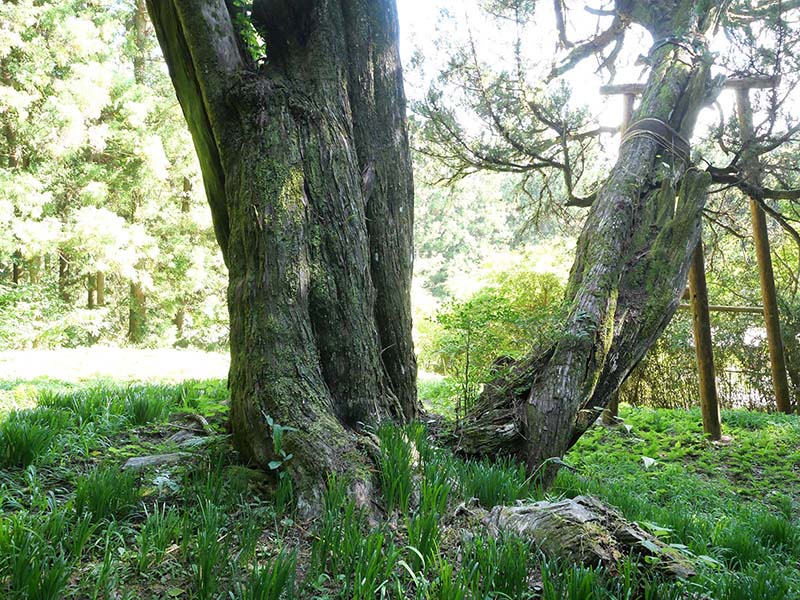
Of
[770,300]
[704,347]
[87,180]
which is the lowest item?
[704,347]

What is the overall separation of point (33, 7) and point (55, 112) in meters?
2.66

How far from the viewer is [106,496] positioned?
6.62 ft

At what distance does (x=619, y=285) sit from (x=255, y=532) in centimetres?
344

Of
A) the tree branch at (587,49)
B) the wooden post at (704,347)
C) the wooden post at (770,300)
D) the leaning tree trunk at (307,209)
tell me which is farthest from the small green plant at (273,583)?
the wooden post at (770,300)

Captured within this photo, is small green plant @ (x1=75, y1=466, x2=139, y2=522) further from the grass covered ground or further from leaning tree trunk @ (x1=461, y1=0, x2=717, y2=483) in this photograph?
leaning tree trunk @ (x1=461, y1=0, x2=717, y2=483)

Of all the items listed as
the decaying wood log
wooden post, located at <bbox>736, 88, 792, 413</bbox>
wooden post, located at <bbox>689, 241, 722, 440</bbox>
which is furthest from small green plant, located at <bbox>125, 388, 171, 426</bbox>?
wooden post, located at <bbox>736, 88, 792, 413</bbox>

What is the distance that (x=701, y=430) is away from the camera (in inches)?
306

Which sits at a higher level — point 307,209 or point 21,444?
point 307,209

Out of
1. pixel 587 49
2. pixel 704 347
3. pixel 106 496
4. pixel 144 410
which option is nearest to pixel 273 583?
pixel 106 496

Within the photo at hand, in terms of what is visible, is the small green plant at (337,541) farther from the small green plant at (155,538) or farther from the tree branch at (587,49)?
the tree branch at (587,49)

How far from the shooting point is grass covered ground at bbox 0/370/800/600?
1.57 metres

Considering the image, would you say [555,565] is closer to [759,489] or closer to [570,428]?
[570,428]

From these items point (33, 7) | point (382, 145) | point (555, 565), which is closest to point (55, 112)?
point (33, 7)

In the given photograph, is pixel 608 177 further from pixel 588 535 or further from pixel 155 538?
pixel 155 538
